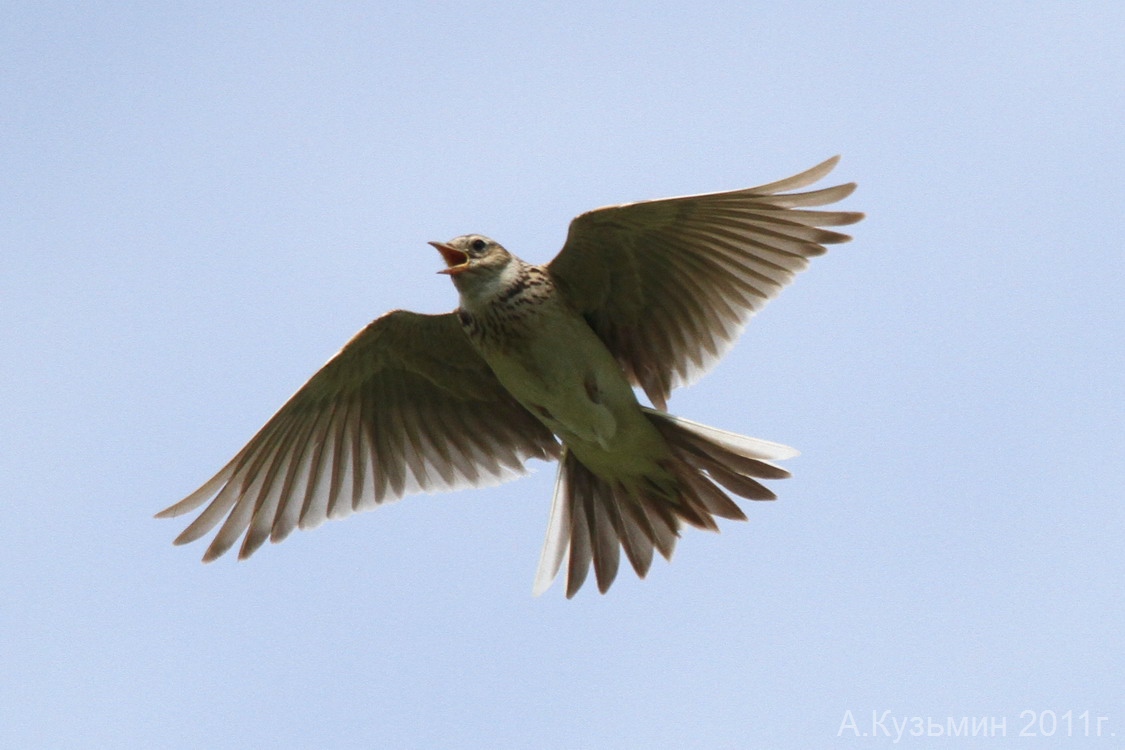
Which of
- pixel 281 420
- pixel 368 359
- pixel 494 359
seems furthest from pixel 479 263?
pixel 281 420

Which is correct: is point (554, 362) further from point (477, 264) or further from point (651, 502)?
point (651, 502)

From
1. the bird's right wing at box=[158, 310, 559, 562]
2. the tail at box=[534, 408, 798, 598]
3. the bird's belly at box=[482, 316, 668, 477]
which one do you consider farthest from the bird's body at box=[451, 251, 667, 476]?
the bird's right wing at box=[158, 310, 559, 562]

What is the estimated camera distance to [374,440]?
32.4 ft

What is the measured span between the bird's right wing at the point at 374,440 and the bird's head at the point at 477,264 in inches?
18.6

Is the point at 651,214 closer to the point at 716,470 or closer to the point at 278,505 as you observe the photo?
the point at 716,470

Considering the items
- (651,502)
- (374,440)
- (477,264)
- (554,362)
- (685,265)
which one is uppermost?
(685,265)

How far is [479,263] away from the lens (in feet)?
28.7

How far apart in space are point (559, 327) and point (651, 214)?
31.7 inches

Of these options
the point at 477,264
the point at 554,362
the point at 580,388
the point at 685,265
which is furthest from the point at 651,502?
the point at 477,264

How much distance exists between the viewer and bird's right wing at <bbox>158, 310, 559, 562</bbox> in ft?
30.8

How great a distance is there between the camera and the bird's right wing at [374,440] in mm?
9391

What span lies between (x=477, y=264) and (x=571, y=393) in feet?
2.93

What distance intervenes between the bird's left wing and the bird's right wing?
0.87 meters

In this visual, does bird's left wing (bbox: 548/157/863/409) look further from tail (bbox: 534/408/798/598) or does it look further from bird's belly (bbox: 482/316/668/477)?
tail (bbox: 534/408/798/598)
